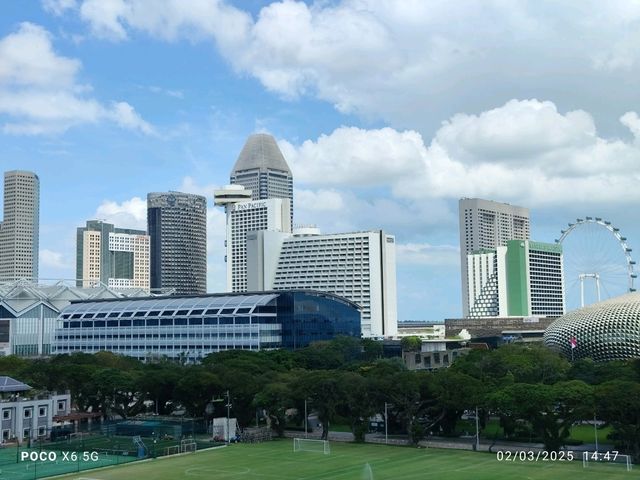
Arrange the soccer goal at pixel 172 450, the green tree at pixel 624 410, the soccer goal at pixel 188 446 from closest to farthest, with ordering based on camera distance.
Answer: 1. the green tree at pixel 624 410
2. the soccer goal at pixel 172 450
3. the soccer goal at pixel 188 446

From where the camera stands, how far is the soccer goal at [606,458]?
5603 centimetres

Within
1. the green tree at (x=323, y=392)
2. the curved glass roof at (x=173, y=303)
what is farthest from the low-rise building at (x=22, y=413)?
the curved glass roof at (x=173, y=303)

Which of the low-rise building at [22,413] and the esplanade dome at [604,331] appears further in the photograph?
the esplanade dome at [604,331]

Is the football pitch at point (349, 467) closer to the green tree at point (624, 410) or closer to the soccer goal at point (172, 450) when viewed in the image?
the soccer goal at point (172, 450)

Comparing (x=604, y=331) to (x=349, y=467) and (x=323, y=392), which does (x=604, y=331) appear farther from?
(x=349, y=467)

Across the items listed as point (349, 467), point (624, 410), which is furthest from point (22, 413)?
point (624, 410)

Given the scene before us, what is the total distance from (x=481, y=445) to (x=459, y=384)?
5.48 meters

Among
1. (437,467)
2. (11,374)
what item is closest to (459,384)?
(437,467)

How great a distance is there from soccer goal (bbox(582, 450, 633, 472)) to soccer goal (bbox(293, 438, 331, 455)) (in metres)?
20.5

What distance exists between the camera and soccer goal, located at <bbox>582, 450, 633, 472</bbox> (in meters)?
56.0

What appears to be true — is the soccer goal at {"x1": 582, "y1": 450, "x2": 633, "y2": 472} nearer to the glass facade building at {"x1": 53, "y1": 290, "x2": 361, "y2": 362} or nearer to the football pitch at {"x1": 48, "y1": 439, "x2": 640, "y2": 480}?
the football pitch at {"x1": 48, "y1": 439, "x2": 640, "y2": 480}

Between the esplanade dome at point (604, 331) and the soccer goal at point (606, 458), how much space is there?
63995 millimetres

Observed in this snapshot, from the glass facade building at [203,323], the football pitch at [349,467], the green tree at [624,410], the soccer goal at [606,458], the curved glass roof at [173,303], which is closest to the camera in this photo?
the football pitch at [349,467]

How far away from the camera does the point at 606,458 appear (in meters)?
58.1
